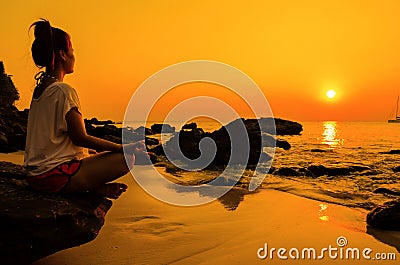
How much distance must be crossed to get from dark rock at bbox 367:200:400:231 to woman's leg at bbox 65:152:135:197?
426cm

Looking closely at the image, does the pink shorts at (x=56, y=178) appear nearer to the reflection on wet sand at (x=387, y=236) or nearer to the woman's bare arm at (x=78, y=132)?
A: the woman's bare arm at (x=78, y=132)

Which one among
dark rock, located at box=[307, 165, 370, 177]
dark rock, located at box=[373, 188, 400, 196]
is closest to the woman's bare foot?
dark rock, located at box=[373, 188, 400, 196]

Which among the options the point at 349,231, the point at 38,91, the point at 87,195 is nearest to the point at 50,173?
the point at 87,195

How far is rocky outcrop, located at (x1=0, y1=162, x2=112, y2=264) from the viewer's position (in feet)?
9.54

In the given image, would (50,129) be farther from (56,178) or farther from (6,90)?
(6,90)

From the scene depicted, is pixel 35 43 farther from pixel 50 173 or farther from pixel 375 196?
pixel 375 196

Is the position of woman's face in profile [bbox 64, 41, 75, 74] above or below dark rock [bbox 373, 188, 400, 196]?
above

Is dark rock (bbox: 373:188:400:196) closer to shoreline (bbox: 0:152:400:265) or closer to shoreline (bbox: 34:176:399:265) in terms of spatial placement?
shoreline (bbox: 0:152:400:265)

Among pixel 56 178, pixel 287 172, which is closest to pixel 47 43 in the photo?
pixel 56 178

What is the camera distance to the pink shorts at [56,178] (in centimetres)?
329

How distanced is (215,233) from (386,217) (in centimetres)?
281

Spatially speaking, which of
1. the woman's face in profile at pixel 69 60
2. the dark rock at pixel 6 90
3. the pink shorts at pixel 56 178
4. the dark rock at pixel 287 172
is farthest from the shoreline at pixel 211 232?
the dark rock at pixel 6 90

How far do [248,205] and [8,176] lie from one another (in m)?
4.50

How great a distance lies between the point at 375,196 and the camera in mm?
8734
